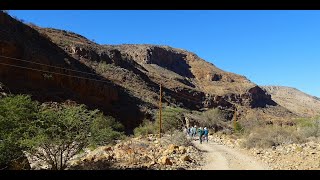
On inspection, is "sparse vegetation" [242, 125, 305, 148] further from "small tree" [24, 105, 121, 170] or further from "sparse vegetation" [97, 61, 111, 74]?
"sparse vegetation" [97, 61, 111, 74]

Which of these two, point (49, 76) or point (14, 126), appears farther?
point (49, 76)

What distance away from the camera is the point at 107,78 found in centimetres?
5534

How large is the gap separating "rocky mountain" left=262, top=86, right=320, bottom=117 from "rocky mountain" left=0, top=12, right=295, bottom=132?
Answer: 19.9 metres

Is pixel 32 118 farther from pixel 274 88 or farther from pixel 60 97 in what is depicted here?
pixel 274 88

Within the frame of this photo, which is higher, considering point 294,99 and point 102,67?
point 294,99

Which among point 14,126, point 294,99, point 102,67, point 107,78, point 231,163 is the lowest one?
point 231,163

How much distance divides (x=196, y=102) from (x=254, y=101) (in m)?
27.3

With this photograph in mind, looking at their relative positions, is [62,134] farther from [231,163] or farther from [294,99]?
[294,99]

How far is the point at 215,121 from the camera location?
5419 centimetres

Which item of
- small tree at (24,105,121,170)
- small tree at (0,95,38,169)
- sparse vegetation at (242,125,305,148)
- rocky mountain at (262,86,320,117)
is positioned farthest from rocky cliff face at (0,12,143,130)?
rocky mountain at (262,86,320,117)

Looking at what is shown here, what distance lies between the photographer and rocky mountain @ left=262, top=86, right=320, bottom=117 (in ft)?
398

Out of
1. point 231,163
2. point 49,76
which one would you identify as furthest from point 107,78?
point 231,163

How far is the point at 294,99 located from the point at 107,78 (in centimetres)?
9892
